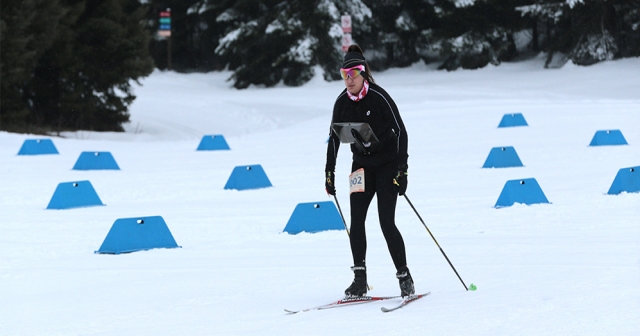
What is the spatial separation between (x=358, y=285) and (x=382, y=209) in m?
0.51

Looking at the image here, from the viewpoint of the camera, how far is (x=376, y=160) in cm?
602

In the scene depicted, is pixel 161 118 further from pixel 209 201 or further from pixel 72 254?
pixel 72 254

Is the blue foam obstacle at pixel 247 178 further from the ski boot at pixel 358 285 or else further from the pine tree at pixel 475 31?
the pine tree at pixel 475 31

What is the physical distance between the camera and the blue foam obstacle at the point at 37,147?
18.4 meters

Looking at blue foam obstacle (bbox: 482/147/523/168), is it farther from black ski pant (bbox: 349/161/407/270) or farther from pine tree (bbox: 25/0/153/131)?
pine tree (bbox: 25/0/153/131)

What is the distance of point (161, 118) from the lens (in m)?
29.9

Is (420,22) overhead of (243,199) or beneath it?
beneath

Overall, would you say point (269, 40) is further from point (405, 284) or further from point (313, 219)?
point (405, 284)

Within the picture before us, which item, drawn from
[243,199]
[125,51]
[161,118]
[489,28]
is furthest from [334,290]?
[489,28]

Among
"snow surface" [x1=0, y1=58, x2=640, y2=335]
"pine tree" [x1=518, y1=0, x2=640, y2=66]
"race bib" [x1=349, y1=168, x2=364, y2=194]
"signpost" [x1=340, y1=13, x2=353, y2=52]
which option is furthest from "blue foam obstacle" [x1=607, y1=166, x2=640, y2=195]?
"pine tree" [x1=518, y1=0, x2=640, y2=66]

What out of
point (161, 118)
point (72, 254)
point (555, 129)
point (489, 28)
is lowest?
point (161, 118)

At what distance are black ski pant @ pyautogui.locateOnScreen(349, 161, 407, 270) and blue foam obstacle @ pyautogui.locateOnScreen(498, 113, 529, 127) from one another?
45.8 ft

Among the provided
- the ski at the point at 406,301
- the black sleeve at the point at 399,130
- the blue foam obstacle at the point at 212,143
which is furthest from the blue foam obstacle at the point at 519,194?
the blue foam obstacle at the point at 212,143

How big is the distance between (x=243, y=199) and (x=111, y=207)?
1647 mm
